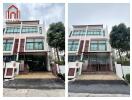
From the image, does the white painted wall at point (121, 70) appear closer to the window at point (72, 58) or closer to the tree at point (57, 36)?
the window at point (72, 58)

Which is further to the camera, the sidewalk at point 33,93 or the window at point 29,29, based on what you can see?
the window at point 29,29

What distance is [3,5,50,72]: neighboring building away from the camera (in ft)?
19.1

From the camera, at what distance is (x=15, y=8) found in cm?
581

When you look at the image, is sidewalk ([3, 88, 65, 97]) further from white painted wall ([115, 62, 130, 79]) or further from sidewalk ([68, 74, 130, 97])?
white painted wall ([115, 62, 130, 79])

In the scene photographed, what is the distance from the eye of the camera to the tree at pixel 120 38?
224 inches

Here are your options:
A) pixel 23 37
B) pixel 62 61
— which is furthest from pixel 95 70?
pixel 23 37

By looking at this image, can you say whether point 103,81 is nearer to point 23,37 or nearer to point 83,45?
point 83,45

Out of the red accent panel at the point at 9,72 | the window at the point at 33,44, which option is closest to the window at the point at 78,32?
the window at the point at 33,44

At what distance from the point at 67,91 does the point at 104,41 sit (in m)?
1.09

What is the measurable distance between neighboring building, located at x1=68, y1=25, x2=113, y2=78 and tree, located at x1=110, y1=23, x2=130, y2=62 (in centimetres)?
11

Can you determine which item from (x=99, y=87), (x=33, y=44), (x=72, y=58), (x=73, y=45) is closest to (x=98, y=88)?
(x=99, y=87)

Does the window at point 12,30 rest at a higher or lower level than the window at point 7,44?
higher

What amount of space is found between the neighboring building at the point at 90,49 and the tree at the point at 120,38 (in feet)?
0.35

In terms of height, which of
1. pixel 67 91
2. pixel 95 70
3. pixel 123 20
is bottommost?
pixel 67 91
